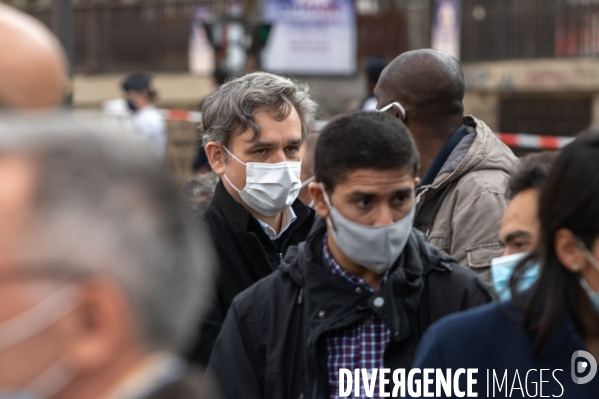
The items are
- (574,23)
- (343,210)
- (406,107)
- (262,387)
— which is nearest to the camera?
(262,387)

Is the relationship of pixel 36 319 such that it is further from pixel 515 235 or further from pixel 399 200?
pixel 515 235

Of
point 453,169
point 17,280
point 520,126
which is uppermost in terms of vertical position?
point 17,280

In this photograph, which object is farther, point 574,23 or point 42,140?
point 574,23

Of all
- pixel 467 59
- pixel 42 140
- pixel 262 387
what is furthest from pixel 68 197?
pixel 467 59

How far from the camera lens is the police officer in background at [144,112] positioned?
37.6 feet

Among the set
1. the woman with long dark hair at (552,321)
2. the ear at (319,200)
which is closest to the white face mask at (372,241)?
the ear at (319,200)

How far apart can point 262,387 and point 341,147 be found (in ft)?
2.65

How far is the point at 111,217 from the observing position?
1.22 m

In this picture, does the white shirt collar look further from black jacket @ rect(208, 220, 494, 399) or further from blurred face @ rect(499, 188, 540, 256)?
blurred face @ rect(499, 188, 540, 256)

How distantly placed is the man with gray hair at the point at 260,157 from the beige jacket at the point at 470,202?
528 mm

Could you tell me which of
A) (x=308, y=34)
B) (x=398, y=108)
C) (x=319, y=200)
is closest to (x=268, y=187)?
(x=319, y=200)

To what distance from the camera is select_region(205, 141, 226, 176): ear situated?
4164 mm

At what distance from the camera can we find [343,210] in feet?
10.3

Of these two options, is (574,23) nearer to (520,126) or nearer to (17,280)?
(520,126)
